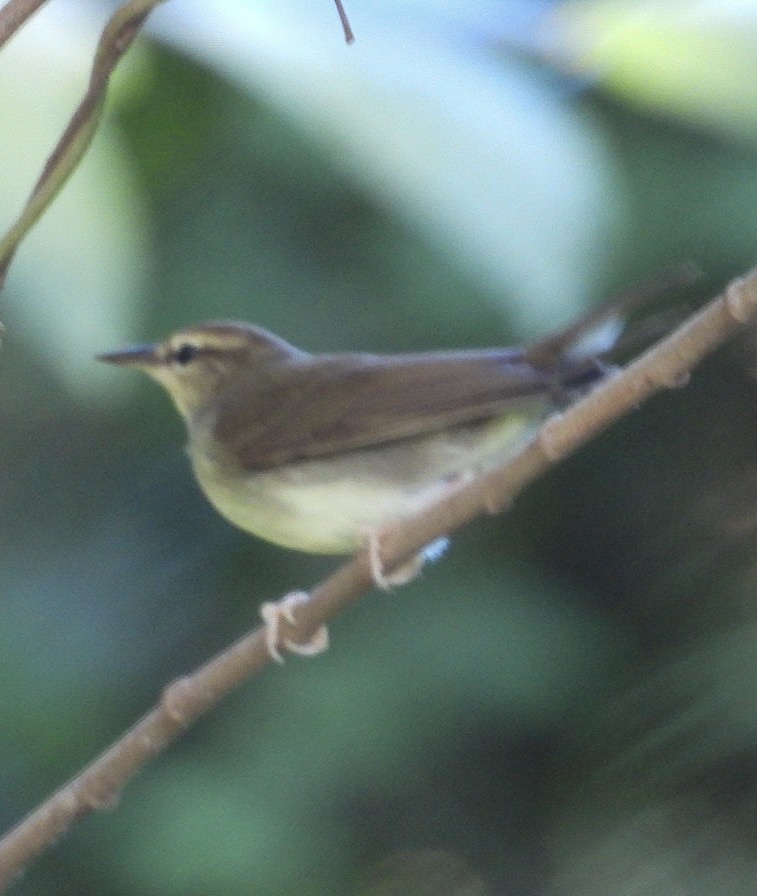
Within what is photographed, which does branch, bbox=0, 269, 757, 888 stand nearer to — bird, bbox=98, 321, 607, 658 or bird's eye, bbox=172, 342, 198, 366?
bird, bbox=98, 321, 607, 658

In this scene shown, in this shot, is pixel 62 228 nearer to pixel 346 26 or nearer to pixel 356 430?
pixel 346 26

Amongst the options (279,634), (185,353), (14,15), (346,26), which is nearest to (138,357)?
(185,353)

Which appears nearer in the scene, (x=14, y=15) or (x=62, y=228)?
(x=14, y=15)

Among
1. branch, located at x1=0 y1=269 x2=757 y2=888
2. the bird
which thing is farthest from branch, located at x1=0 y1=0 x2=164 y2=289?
the bird

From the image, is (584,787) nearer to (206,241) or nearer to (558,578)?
(558,578)

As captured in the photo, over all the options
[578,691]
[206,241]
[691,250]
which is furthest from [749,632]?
[206,241]

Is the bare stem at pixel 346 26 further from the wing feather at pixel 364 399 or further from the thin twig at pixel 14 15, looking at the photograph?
the wing feather at pixel 364 399
